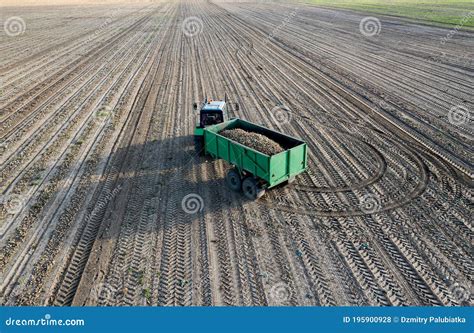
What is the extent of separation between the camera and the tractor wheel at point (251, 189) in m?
10.8

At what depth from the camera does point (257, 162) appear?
1028 centimetres

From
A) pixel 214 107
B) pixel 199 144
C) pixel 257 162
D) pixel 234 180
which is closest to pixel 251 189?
pixel 234 180

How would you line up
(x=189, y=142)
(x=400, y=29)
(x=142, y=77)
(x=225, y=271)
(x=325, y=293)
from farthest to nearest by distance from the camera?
1. (x=400, y=29)
2. (x=142, y=77)
3. (x=189, y=142)
4. (x=225, y=271)
5. (x=325, y=293)

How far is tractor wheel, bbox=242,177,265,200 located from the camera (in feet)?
35.4

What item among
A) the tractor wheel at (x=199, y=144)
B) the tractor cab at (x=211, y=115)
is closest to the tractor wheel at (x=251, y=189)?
the tractor wheel at (x=199, y=144)

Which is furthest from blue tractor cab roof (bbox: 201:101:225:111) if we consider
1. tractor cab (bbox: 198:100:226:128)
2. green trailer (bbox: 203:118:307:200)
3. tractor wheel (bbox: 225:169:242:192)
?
tractor wheel (bbox: 225:169:242:192)

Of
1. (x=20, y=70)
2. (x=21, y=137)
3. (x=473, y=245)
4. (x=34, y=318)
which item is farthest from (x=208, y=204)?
(x=20, y=70)

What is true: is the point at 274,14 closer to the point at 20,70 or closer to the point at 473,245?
the point at 20,70

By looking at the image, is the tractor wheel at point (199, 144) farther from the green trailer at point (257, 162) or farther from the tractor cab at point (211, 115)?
the green trailer at point (257, 162)

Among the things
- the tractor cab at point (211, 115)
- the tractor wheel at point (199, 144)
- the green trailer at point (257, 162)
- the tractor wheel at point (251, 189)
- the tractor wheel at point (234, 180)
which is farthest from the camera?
the tractor cab at point (211, 115)

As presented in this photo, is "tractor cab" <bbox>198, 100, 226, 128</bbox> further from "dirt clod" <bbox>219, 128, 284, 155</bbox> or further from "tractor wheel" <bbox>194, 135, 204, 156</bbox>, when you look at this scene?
"dirt clod" <bbox>219, 128, 284, 155</bbox>

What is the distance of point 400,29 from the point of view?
3888cm

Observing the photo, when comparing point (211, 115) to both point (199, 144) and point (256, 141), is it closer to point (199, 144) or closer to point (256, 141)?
point (199, 144)

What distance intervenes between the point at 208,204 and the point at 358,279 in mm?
4920
